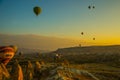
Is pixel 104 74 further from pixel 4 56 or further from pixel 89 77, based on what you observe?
pixel 4 56

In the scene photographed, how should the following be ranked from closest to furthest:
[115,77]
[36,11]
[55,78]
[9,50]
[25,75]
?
[25,75] → [9,50] → [55,78] → [115,77] → [36,11]

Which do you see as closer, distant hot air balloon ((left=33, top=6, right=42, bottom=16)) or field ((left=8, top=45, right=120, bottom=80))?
field ((left=8, top=45, right=120, bottom=80))

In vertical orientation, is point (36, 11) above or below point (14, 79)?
above

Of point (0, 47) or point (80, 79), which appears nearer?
point (0, 47)

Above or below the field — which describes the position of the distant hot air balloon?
above

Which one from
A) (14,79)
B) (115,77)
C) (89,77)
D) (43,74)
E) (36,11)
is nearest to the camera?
(14,79)

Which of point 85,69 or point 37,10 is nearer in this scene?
point 85,69

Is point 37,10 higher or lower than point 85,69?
higher

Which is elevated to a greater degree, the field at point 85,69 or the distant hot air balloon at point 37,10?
the distant hot air balloon at point 37,10

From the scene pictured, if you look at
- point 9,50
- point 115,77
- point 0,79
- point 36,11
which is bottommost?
point 115,77

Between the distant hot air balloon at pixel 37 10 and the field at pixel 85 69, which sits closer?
the field at pixel 85 69

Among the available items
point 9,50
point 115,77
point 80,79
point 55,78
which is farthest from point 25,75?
point 115,77
